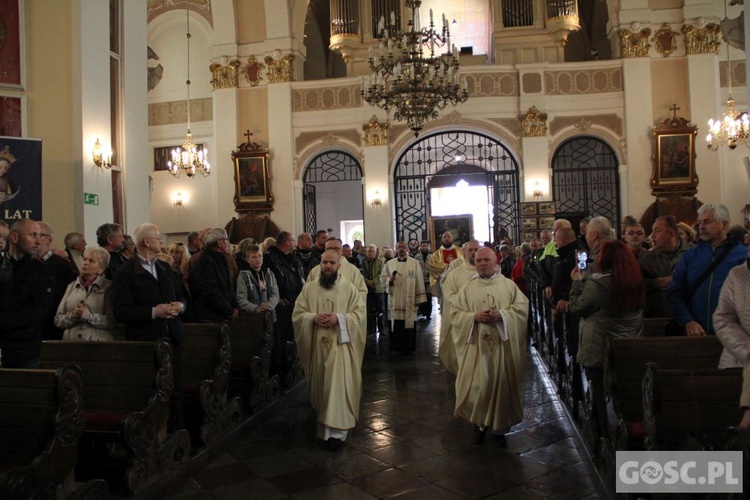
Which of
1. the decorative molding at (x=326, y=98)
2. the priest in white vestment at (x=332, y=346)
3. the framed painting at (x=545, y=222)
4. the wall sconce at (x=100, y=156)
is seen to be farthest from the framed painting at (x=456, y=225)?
the priest in white vestment at (x=332, y=346)

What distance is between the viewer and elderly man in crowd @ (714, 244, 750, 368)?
10.6 feet

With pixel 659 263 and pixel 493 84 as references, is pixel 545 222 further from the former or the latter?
pixel 659 263

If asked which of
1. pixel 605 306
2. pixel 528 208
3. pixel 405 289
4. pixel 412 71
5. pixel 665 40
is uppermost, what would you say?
pixel 665 40

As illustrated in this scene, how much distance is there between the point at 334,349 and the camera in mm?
5695

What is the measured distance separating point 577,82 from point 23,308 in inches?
636

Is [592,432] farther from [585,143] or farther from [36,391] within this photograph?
[585,143]

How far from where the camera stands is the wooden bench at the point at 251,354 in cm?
642

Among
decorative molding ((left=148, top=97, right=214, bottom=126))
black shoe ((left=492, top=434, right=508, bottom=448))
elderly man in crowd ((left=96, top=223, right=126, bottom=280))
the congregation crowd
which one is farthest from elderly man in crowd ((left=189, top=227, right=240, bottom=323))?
decorative molding ((left=148, top=97, right=214, bottom=126))

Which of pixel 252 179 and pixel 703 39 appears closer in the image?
pixel 703 39

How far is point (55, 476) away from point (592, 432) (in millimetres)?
3594

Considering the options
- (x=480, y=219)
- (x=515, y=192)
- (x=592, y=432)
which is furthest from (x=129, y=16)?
(x=480, y=219)

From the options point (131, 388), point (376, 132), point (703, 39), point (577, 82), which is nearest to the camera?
point (131, 388)

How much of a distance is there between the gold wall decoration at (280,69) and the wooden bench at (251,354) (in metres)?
13.0

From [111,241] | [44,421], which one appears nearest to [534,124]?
[111,241]
